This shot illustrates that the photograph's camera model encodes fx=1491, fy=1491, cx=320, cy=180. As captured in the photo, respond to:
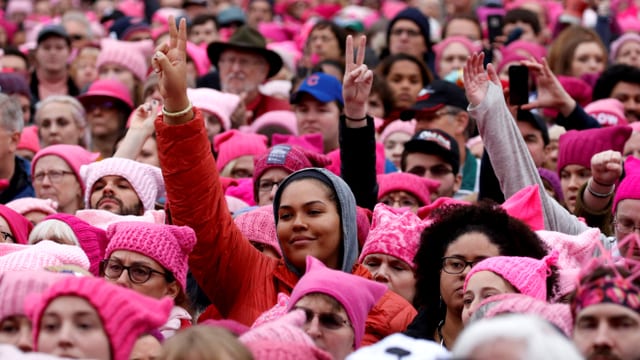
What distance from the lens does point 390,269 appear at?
24.4 feet

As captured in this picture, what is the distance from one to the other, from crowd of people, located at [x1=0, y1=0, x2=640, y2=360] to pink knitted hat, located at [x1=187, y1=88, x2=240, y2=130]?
0.02 metres

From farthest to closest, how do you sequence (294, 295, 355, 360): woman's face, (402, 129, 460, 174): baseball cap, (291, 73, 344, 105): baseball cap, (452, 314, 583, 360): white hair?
1. (291, 73, 344, 105): baseball cap
2. (402, 129, 460, 174): baseball cap
3. (294, 295, 355, 360): woman's face
4. (452, 314, 583, 360): white hair

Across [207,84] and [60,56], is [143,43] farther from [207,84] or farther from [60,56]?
[207,84]

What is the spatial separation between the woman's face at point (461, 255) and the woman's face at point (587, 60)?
6213 millimetres

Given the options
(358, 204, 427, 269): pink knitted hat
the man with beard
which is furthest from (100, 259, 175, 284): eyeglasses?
the man with beard

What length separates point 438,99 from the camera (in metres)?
10.5

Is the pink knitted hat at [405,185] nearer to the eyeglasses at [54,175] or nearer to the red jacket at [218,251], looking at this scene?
the red jacket at [218,251]

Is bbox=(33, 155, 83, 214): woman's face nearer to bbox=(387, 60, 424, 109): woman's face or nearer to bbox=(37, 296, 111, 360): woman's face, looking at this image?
bbox=(387, 60, 424, 109): woman's face

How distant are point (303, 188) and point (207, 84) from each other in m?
5.65

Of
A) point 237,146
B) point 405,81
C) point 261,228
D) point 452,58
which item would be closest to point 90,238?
point 261,228

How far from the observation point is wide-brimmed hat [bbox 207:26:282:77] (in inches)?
478

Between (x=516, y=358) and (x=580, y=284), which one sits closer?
(x=516, y=358)

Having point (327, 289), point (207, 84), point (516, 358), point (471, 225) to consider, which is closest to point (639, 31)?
point (207, 84)

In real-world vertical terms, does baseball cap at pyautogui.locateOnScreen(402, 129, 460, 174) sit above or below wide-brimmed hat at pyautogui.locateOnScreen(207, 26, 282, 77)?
below
